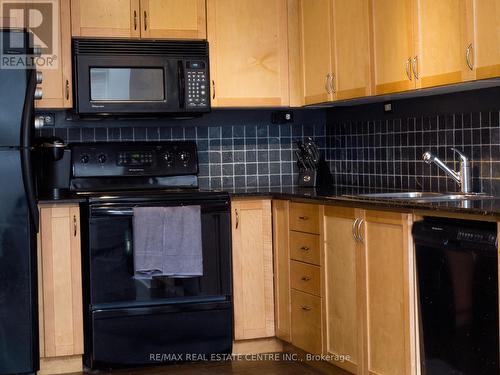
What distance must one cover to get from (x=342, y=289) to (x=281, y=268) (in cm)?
73

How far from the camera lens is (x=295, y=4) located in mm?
4891

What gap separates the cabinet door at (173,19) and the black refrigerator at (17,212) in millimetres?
728

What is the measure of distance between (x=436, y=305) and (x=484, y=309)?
30cm

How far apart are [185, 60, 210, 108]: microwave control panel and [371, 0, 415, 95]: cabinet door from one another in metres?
1.07

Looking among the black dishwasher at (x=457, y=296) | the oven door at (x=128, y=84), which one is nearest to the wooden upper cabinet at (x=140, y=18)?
the oven door at (x=128, y=84)

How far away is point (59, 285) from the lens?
4301mm

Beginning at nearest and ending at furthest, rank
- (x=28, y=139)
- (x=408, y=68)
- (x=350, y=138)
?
(x=408, y=68) → (x=28, y=139) → (x=350, y=138)

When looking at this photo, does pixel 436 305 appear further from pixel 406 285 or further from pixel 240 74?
pixel 240 74

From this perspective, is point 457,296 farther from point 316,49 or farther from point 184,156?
point 184,156

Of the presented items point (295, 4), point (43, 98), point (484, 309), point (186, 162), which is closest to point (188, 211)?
point (186, 162)

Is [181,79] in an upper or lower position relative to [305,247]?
upper

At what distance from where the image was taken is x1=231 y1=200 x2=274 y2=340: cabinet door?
15.0 feet

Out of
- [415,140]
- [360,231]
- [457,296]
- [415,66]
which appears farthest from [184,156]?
[457,296]

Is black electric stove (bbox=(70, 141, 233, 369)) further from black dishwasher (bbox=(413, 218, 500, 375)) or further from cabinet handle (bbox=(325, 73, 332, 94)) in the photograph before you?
black dishwasher (bbox=(413, 218, 500, 375))
